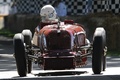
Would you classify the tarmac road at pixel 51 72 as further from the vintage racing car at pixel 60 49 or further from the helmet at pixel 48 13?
the helmet at pixel 48 13

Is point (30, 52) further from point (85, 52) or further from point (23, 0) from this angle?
point (23, 0)

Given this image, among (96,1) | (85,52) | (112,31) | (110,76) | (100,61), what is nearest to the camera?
(110,76)

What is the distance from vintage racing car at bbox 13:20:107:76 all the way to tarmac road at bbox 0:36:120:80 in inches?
8.0

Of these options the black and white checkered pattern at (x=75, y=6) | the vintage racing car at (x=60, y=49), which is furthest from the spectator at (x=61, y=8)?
the vintage racing car at (x=60, y=49)

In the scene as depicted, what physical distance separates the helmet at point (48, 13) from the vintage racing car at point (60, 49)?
0.50 meters

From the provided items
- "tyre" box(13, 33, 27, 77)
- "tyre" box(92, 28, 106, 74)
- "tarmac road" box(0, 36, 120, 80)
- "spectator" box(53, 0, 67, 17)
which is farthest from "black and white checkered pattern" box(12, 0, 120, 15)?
"tyre" box(13, 33, 27, 77)

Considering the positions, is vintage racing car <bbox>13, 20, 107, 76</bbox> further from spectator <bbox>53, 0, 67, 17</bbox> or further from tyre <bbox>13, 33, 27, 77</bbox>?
spectator <bbox>53, 0, 67, 17</bbox>

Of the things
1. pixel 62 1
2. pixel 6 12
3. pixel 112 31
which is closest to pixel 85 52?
pixel 112 31

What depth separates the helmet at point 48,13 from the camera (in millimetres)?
9453

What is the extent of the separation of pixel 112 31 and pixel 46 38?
744cm

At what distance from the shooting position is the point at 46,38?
27.6 feet

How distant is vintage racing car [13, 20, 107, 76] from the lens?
26.5 ft

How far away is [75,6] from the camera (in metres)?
18.7

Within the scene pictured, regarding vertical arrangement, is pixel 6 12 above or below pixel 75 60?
above
